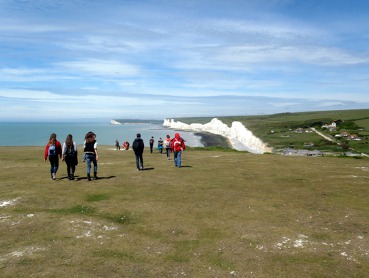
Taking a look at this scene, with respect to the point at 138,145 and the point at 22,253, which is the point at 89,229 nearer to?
the point at 22,253

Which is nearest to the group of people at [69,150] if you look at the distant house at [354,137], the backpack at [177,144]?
the backpack at [177,144]

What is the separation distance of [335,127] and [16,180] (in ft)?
555

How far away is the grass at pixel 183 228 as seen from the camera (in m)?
8.77

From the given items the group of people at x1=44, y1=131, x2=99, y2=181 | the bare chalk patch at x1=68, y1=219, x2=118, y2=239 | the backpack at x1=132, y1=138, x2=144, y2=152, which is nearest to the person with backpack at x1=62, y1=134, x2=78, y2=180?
the group of people at x1=44, y1=131, x2=99, y2=181

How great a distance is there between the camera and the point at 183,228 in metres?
11.6

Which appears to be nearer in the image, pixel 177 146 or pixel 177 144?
pixel 177 144

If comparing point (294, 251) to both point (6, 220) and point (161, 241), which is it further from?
point (6, 220)

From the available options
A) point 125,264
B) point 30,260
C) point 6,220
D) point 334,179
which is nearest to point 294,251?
point 125,264

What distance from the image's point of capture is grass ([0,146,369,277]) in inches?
345

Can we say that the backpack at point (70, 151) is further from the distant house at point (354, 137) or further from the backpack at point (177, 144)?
the distant house at point (354, 137)

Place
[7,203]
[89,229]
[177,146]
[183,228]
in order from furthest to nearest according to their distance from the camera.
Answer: [177,146] < [7,203] < [183,228] < [89,229]

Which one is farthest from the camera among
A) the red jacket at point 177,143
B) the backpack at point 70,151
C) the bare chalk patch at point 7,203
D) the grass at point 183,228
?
the red jacket at point 177,143

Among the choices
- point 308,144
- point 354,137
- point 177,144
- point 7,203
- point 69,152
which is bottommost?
point 308,144

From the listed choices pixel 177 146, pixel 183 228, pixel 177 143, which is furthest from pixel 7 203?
pixel 177 146
